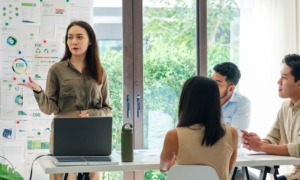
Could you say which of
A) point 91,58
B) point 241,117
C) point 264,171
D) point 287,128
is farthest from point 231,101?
point 91,58

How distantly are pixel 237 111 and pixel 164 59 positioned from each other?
3.96 ft

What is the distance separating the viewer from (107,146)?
258 centimetres

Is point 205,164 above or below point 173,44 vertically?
below

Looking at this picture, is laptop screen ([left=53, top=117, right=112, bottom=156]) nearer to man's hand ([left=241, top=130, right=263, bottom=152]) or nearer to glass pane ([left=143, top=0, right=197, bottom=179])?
man's hand ([left=241, top=130, right=263, bottom=152])

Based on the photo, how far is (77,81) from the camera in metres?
3.14

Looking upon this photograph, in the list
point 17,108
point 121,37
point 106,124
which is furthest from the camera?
point 121,37

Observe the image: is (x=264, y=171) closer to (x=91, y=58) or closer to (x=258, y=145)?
(x=258, y=145)

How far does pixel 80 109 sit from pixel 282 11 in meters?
2.26

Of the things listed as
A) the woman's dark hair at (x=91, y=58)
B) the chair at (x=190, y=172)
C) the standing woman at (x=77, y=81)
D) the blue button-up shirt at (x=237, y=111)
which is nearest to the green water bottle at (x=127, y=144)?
the chair at (x=190, y=172)

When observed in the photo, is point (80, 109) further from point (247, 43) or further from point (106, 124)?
point (247, 43)

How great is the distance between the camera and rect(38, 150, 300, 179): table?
7.74ft

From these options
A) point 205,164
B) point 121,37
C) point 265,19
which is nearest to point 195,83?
point 205,164

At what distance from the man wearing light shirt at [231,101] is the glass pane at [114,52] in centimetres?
114

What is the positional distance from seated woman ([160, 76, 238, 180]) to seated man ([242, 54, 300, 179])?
0.52 metres
